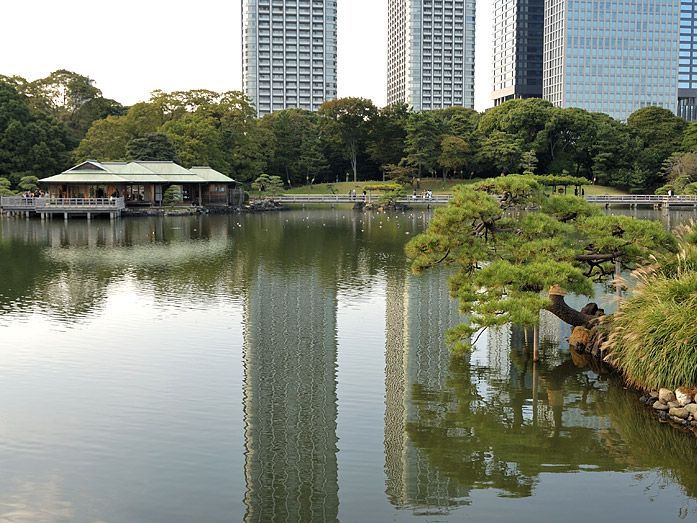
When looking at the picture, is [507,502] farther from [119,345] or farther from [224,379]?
[119,345]

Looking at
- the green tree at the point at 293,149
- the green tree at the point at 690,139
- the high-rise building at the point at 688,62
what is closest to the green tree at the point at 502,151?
the green tree at the point at 293,149

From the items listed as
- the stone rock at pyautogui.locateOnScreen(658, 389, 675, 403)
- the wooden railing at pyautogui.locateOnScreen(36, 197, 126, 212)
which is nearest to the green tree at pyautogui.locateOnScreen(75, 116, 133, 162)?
the wooden railing at pyautogui.locateOnScreen(36, 197, 126, 212)

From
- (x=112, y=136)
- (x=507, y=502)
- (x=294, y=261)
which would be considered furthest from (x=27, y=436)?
(x=112, y=136)

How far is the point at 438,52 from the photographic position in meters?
179

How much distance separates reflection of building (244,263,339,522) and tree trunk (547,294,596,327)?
194 inches

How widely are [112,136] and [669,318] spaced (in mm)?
72444

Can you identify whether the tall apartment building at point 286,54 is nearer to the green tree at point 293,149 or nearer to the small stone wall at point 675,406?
the green tree at point 293,149

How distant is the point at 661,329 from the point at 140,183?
5710cm

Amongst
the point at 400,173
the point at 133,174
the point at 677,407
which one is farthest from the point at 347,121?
the point at 677,407

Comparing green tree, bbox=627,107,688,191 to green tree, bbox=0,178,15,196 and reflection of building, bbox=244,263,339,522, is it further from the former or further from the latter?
reflection of building, bbox=244,263,339,522

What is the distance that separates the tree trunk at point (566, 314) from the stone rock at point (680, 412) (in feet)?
15.3

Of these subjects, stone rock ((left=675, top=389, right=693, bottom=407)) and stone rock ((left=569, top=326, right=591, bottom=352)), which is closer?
stone rock ((left=675, top=389, right=693, bottom=407))

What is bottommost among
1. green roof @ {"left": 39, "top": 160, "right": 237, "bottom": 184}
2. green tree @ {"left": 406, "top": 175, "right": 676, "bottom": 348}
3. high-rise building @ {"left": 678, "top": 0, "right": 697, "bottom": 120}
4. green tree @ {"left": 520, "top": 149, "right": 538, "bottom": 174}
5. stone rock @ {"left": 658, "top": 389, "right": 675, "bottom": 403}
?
stone rock @ {"left": 658, "top": 389, "right": 675, "bottom": 403}

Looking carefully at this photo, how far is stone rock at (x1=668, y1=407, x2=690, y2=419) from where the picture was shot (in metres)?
11.5
